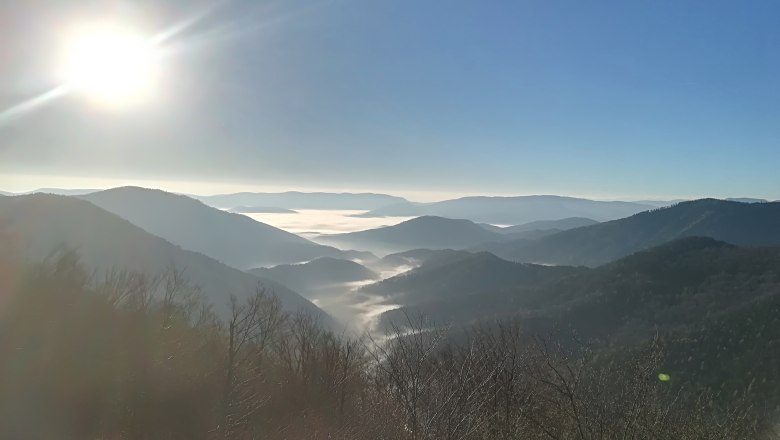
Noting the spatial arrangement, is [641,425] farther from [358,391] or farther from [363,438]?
[358,391]

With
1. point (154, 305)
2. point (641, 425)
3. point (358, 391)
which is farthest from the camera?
point (154, 305)

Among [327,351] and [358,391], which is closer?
[358,391]

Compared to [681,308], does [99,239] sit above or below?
above

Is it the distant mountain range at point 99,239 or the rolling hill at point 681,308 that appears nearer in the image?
the rolling hill at point 681,308

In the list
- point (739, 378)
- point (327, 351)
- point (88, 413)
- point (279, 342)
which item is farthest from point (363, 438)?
point (739, 378)

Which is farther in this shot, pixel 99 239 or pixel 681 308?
pixel 99 239

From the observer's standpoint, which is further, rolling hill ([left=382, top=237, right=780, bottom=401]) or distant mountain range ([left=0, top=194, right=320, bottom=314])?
distant mountain range ([left=0, top=194, right=320, bottom=314])

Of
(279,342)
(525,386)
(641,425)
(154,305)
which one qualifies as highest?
(641,425)

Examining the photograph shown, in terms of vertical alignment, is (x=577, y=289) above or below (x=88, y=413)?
below
